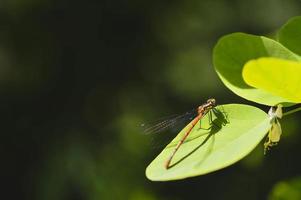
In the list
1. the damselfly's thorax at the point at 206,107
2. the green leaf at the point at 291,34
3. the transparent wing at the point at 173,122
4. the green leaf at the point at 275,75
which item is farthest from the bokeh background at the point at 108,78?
the green leaf at the point at 275,75

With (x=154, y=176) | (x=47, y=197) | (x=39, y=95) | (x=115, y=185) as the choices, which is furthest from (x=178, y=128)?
(x=39, y=95)

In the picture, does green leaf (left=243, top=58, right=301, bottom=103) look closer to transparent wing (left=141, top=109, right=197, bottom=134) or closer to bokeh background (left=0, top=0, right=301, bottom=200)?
transparent wing (left=141, top=109, right=197, bottom=134)

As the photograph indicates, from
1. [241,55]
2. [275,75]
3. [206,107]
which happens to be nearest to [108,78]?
[206,107]

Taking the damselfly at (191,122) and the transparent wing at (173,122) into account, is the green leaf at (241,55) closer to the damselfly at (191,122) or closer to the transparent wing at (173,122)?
the damselfly at (191,122)

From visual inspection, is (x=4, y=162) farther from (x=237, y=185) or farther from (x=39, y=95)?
(x=237, y=185)

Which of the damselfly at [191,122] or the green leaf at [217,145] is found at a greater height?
the green leaf at [217,145]
